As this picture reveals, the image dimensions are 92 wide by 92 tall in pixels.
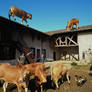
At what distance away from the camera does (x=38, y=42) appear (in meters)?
15.9

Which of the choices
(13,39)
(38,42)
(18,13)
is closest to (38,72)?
(13,39)

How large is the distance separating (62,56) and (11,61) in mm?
13071

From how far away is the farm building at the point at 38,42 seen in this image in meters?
10.6

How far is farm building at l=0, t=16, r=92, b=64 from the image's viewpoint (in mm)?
10617

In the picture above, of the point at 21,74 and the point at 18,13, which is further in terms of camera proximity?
Result: the point at 18,13

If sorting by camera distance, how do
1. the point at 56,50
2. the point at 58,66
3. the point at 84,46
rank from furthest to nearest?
the point at 56,50
the point at 84,46
the point at 58,66

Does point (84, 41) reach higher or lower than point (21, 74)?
higher

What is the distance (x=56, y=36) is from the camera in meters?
19.2

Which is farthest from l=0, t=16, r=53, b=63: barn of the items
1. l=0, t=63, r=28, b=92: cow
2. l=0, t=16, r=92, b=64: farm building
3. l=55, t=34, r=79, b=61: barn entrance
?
l=0, t=63, r=28, b=92: cow

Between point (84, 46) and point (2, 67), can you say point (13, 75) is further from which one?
point (84, 46)

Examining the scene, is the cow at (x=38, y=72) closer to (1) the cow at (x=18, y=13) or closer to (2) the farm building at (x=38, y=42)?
(2) the farm building at (x=38, y=42)

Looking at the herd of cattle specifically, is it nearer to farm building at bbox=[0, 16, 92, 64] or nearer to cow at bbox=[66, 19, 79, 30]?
farm building at bbox=[0, 16, 92, 64]

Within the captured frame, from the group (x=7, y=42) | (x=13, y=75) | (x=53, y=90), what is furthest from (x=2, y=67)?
(x=7, y=42)

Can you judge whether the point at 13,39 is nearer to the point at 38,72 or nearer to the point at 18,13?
the point at 18,13
